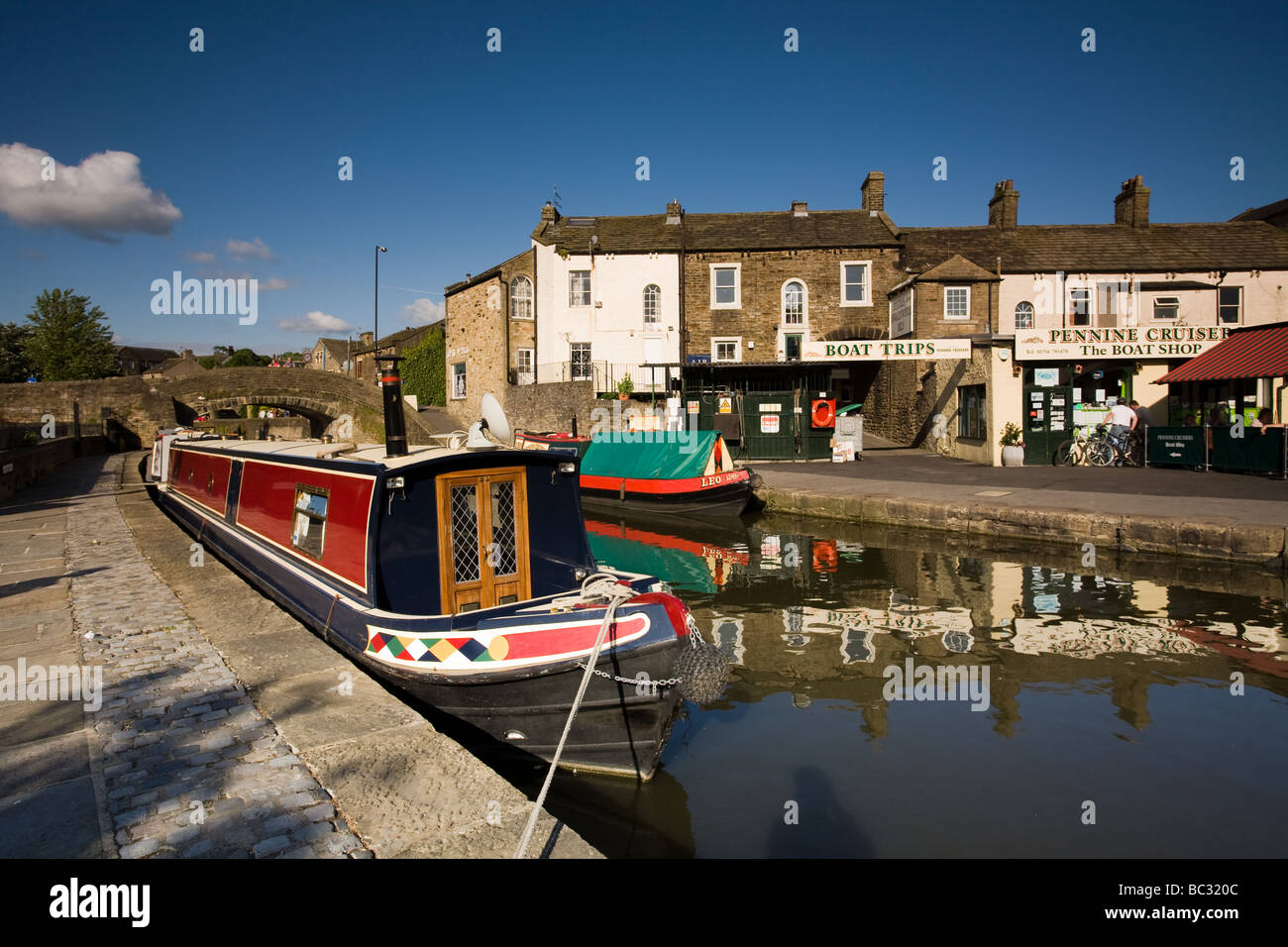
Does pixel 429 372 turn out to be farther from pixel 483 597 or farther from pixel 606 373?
pixel 483 597

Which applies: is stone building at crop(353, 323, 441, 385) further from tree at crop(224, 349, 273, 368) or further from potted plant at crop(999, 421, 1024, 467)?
potted plant at crop(999, 421, 1024, 467)

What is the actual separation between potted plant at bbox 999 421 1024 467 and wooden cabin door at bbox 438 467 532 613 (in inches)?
601

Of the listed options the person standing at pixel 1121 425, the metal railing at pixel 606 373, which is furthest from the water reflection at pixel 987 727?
the metal railing at pixel 606 373

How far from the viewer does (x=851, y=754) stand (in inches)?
211

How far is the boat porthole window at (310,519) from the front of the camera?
21.1ft

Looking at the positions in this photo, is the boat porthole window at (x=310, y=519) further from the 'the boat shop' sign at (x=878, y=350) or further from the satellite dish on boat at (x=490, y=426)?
the 'the boat shop' sign at (x=878, y=350)

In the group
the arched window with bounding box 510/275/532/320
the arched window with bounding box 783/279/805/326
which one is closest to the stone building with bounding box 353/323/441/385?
the arched window with bounding box 510/275/532/320

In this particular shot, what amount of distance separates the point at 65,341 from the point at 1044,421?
178 feet

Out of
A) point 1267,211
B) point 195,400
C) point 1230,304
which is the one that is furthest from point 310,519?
→ point 1267,211

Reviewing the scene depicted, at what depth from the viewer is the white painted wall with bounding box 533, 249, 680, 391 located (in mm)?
26922

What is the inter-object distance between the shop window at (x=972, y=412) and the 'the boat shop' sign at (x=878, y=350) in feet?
3.38
